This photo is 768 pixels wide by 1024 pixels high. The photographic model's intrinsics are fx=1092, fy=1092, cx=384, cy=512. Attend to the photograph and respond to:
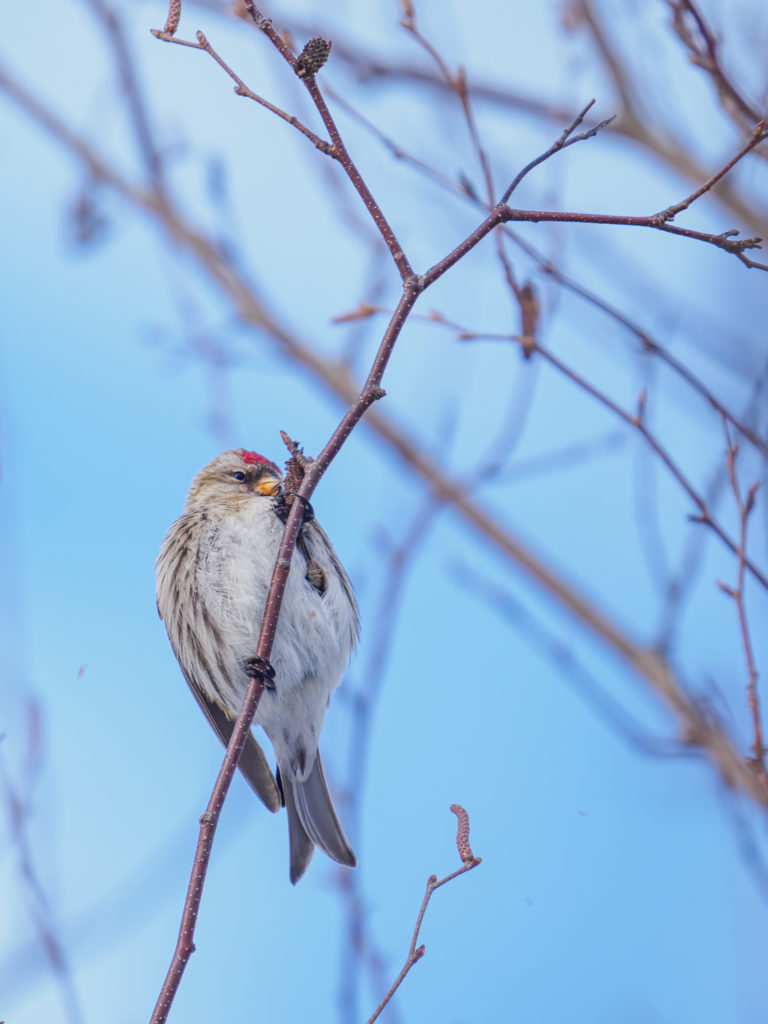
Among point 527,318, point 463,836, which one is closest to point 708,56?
point 527,318

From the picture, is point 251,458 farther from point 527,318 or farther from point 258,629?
point 527,318

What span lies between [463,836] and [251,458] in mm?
2717

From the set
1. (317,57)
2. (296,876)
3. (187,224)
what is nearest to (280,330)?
(187,224)

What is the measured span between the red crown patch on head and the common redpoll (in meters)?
0.33

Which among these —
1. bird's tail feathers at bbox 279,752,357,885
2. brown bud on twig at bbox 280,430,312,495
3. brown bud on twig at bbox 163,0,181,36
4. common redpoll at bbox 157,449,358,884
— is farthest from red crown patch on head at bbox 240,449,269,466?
brown bud on twig at bbox 163,0,181,36

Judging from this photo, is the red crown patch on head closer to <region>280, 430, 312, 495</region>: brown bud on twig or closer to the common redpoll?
the common redpoll

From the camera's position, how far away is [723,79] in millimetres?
2734

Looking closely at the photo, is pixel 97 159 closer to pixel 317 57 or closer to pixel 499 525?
pixel 499 525

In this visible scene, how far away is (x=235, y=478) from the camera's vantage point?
4547mm

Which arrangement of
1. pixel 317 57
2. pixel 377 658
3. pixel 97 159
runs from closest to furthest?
pixel 317 57
pixel 377 658
pixel 97 159

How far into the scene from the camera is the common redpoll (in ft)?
12.3

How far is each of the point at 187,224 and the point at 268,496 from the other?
2744 millimetres

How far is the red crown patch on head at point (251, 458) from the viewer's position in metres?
4.61

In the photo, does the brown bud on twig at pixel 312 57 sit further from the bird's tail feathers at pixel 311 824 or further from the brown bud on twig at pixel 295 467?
the bird's tail feathers at pixel 311 824
